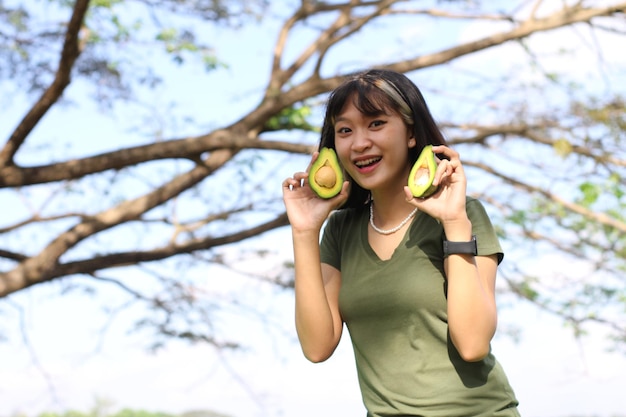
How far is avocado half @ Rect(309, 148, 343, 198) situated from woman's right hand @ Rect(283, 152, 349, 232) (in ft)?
0.04

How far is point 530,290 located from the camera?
22.1 ft

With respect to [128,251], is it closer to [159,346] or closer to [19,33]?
[159,346]

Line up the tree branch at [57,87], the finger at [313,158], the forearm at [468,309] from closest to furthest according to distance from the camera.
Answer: the forearm at [468,309], the finger at [313,158], the tree branch at [57,87]

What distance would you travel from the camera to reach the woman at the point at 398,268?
152 centimetres

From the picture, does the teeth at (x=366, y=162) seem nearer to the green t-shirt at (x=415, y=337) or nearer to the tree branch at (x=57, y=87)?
the green t-shirt at (x=415, y=337)

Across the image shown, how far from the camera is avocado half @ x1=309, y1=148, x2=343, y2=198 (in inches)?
69.5

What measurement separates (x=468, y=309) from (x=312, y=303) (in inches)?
13.1

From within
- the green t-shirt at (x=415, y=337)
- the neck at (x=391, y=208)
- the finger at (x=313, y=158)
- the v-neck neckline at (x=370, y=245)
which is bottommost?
the green t-shirt at (x=415, y=337)

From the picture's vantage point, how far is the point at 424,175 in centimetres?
160

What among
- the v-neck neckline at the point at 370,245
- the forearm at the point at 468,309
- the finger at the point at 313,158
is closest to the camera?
the forearm at the point at 468,309

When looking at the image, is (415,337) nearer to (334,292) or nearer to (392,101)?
(334,292)

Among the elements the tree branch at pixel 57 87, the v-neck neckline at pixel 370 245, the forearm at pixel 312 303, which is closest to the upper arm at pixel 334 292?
the forearm at pixel 312 303

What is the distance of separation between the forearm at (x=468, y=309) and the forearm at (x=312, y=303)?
28 centimetres

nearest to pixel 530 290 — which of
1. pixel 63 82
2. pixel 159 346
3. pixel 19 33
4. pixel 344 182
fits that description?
pixel 159 346
